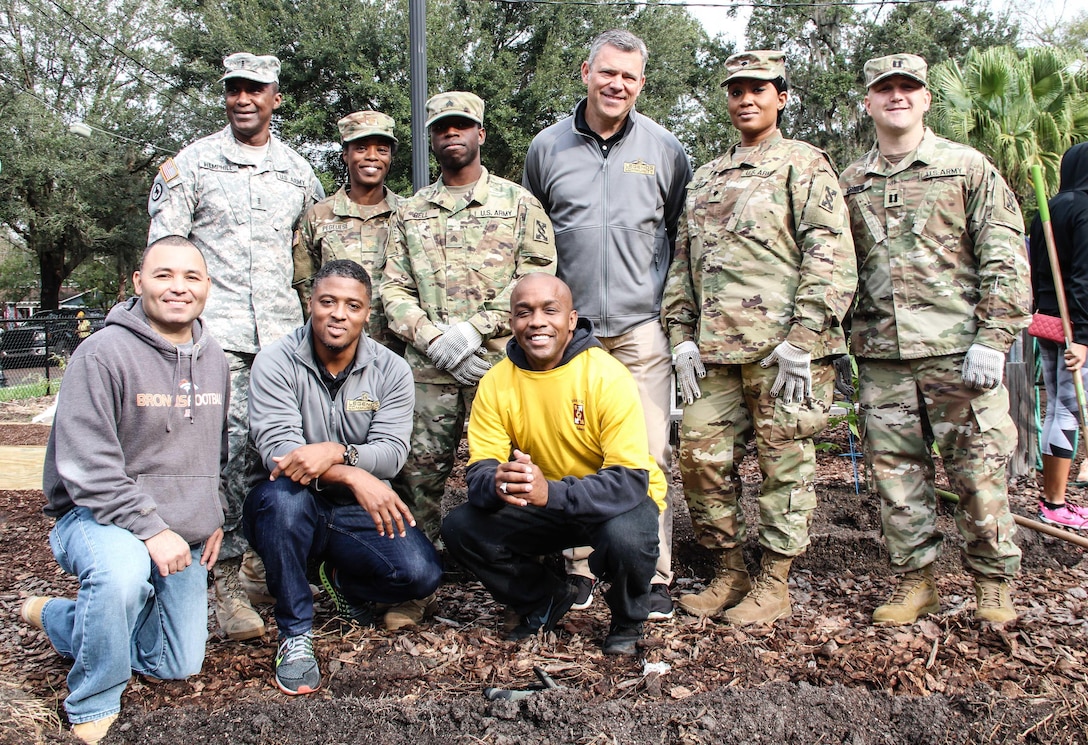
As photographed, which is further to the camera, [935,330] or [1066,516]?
[1066,516]

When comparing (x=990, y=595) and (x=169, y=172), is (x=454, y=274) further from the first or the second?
(x=990, y=595)

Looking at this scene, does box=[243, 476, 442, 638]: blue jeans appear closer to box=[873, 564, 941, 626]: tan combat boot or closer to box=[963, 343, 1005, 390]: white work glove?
box=[873, 564, 941, 626]: tan combat boot

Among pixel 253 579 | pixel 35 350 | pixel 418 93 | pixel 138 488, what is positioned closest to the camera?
pixel 138 488

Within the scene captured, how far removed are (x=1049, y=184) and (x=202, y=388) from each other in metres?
A: 18.0

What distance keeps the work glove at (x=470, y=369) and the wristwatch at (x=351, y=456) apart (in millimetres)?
632

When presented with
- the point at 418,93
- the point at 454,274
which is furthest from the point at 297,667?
the point at 418,93

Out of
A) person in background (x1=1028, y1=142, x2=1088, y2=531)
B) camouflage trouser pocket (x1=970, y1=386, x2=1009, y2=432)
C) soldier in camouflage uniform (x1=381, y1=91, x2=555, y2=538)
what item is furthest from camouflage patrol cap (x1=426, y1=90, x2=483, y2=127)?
person in background (x1=1028, y1=142, x2=1088, y2=531)

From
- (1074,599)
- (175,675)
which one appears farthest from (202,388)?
(1074,599)

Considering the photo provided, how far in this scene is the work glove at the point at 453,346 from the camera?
12.3ft

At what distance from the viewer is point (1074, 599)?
3.90 metres

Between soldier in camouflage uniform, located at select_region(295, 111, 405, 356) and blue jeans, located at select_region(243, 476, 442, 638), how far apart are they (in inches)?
44.4

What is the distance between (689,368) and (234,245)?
223cm

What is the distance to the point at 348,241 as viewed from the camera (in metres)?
4.21

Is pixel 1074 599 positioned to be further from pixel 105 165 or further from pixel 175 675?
pixel 105 165
